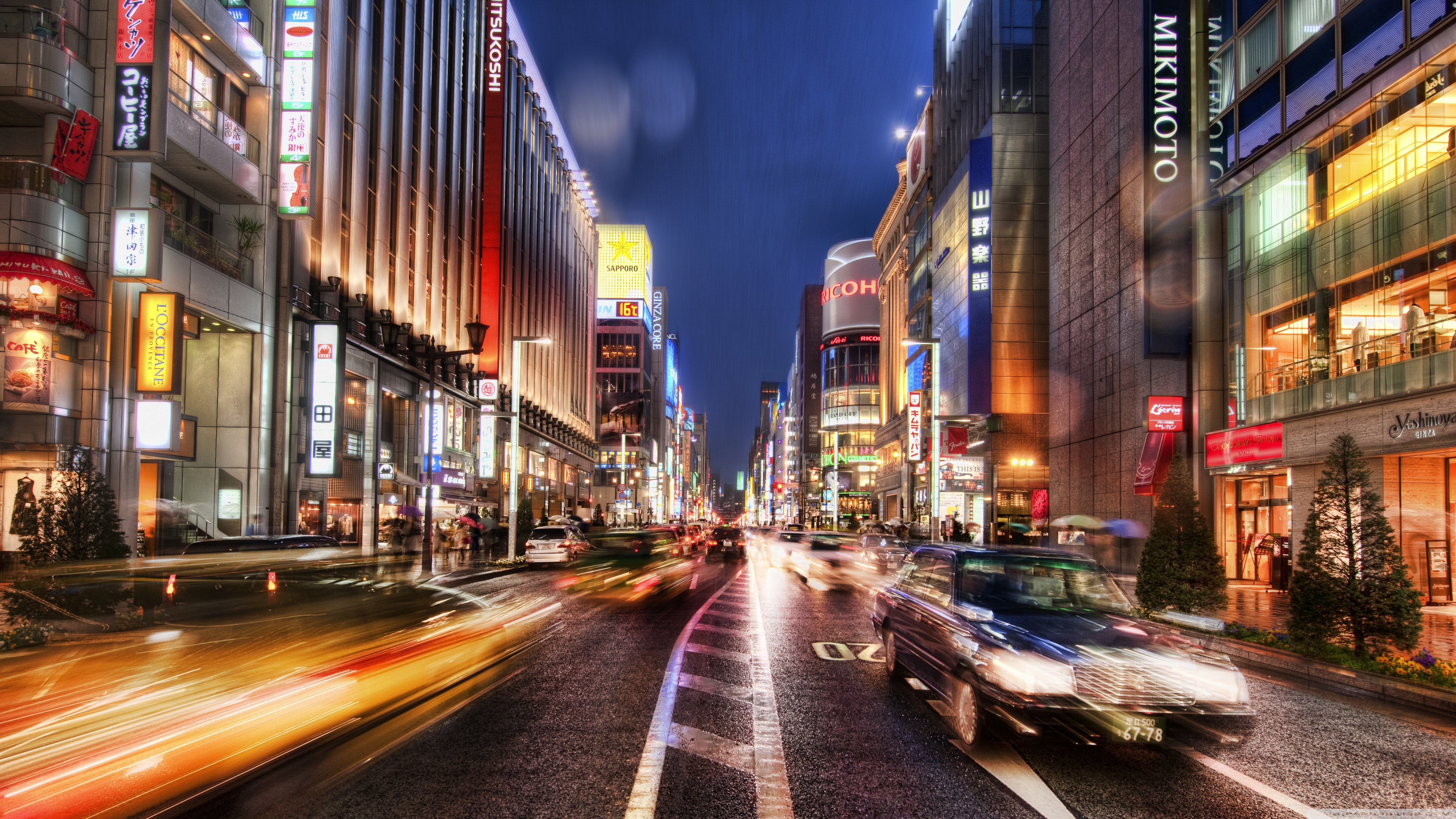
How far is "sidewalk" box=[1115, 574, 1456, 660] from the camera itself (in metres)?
14.1

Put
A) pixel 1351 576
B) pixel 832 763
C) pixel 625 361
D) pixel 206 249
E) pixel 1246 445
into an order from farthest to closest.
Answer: pixel 625 361 < pixel 206 249 < pixel 1246 445 < pixel 1351 576 < pixel 832 763

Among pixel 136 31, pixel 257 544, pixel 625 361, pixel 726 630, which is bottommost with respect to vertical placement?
pixel 726 630

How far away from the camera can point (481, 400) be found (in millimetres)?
52719

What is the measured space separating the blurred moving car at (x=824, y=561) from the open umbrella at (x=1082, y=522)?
27.6 feet

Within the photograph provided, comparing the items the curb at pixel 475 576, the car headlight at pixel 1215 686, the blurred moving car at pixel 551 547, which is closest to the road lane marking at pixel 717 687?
the car headlight at pixel 1215 686

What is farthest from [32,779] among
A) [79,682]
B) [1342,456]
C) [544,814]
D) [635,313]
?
[635,313]

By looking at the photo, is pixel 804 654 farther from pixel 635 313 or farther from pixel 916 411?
pixel 635 313

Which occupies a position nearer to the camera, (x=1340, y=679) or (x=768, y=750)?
(x=768, y=750)

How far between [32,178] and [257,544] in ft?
38.1

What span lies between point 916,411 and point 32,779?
6331 centimetres

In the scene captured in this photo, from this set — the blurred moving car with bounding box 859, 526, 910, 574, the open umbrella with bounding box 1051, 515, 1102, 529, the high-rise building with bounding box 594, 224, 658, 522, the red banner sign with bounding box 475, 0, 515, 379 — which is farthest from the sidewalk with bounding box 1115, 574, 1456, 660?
the high-rise building with bounding box 594, 224, 658, 522

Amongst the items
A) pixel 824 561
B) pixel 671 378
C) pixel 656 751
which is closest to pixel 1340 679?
pixel 656 751

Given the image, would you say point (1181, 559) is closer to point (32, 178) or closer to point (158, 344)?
point (158, 344)

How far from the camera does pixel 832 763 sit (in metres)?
6.95
